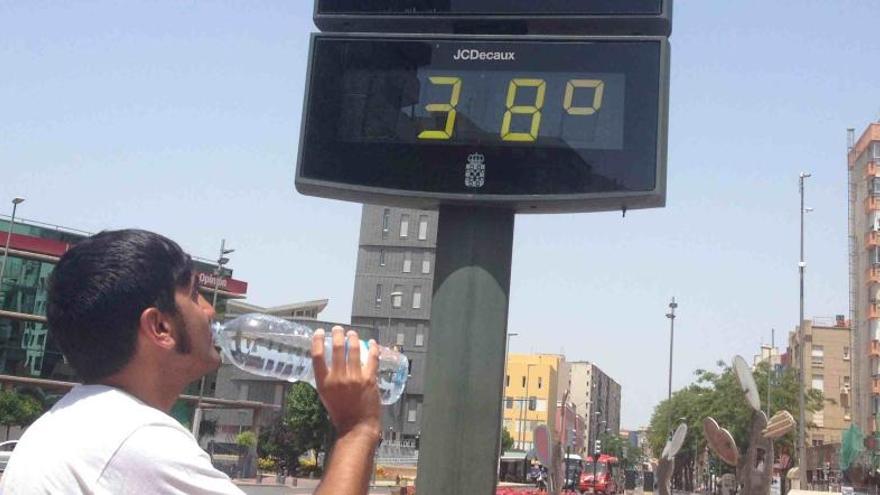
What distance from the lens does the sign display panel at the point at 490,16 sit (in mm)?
6371

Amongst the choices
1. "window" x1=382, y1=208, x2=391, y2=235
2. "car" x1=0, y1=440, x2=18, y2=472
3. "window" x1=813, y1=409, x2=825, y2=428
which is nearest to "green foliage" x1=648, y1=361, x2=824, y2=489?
"window" x1=813, y1=409, x2=825, y2=428

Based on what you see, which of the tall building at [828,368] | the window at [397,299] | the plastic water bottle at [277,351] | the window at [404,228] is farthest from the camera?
the window at [404,228]

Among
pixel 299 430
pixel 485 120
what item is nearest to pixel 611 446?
pixel 299 430

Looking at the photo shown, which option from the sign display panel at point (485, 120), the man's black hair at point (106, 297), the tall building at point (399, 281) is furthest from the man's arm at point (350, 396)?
the tall building at point (399, 281)

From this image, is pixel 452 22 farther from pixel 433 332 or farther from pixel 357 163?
pixel 433 332

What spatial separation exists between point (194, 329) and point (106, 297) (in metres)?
0.18

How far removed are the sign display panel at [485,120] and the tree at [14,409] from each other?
134ft

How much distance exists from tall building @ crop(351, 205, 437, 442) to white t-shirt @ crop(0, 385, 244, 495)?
73711 millimetres

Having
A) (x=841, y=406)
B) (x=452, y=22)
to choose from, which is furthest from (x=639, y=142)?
(x=841, y=406)

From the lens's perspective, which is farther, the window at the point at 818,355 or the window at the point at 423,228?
the window at the point at 423,228

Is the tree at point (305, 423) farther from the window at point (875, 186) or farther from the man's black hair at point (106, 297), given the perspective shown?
the man's black hair at point (106, 297)

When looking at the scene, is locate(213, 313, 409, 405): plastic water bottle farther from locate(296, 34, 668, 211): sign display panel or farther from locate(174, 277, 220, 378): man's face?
locate(296, 34, 668, 211): sign display panel

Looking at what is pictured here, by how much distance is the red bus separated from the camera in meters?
55.9

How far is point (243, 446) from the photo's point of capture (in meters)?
49.3
